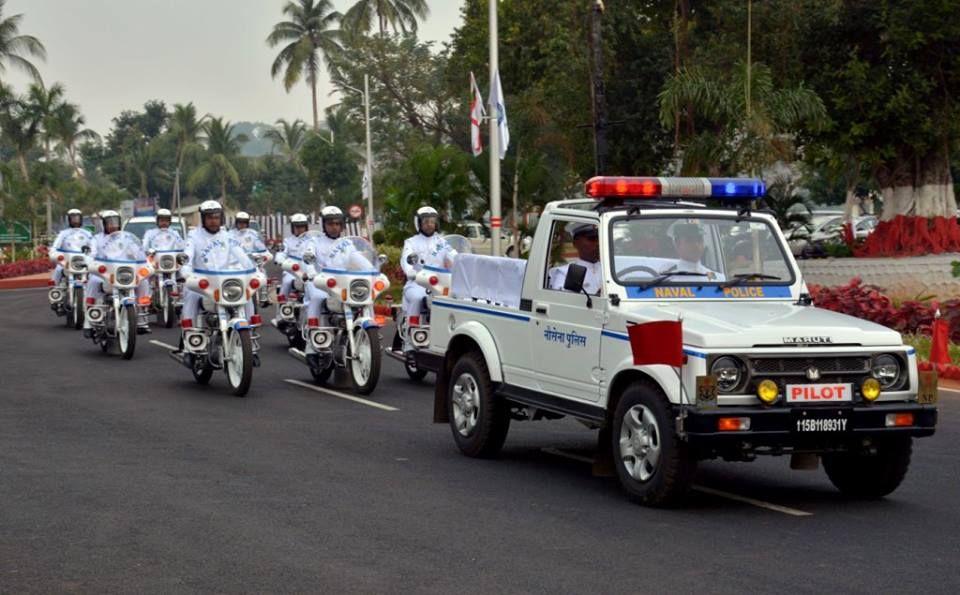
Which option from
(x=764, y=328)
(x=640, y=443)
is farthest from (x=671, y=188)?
(x=640, y=443)

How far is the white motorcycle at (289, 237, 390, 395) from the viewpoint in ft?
56.1

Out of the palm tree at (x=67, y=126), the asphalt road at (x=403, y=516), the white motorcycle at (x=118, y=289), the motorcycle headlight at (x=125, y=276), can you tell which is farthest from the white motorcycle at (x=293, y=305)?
the palm tree at (x=67, y=126)

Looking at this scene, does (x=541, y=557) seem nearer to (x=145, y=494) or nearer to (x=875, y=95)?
(x=145, y=494)

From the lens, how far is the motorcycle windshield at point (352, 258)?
17578 mm

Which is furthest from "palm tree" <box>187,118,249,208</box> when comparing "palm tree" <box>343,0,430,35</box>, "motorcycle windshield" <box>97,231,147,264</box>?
"motorcycle windshield" <box>97,231,147,264</box>

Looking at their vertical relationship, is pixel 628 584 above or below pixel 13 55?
below

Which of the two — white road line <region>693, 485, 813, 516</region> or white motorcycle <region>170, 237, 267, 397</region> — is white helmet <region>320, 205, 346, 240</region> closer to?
white motorcycle <region>170, 237, 267, 397</region>

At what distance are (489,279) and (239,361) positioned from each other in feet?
17.6

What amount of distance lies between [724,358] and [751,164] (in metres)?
22.7

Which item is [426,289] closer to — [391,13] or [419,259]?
[419,259]

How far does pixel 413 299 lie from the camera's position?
59.9 ft

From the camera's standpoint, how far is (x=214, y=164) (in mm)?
113375

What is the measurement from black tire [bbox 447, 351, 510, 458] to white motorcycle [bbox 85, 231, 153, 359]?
397 inches

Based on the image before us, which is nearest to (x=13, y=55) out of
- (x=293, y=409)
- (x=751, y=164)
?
(x=751, y=164)
